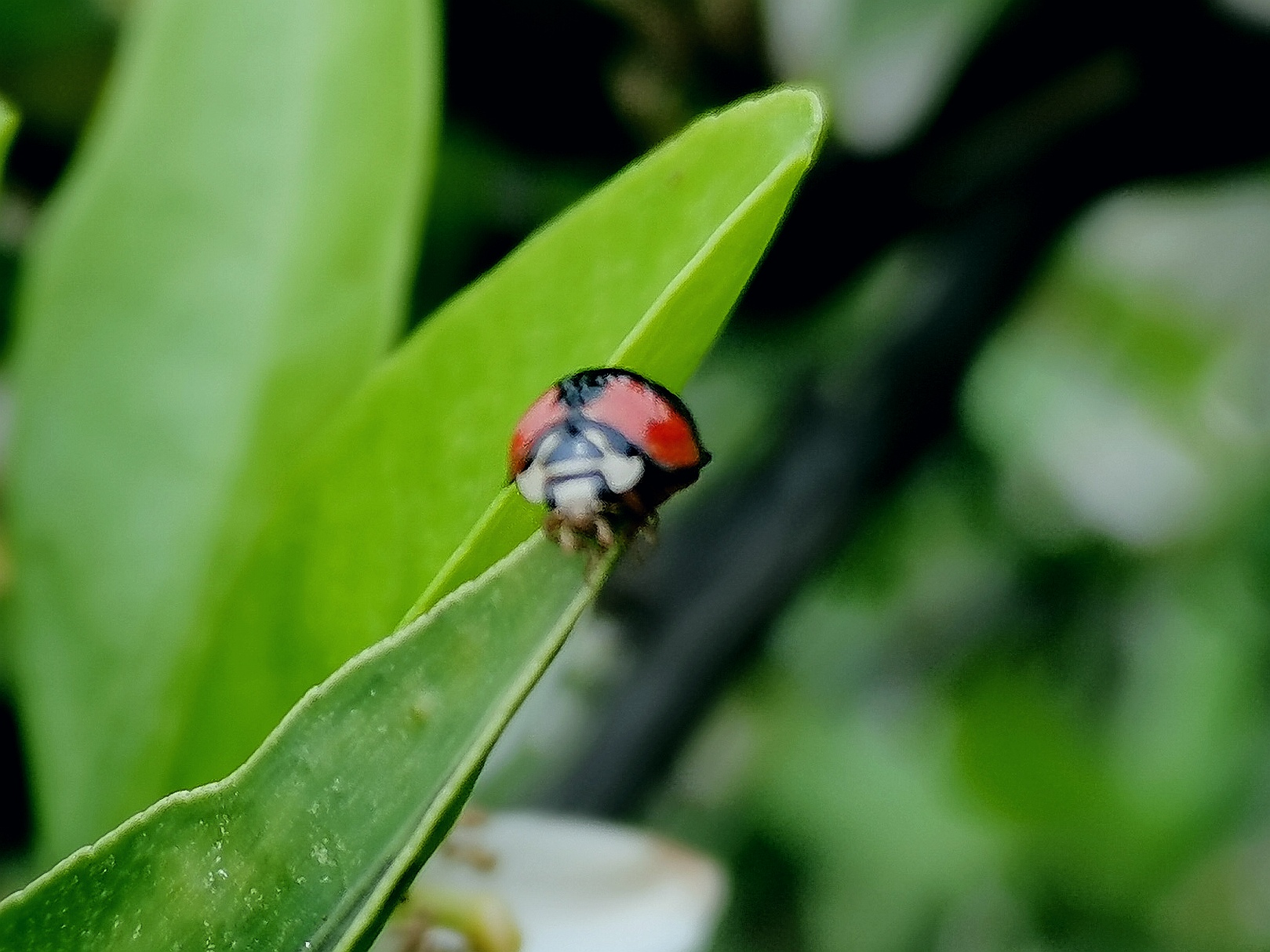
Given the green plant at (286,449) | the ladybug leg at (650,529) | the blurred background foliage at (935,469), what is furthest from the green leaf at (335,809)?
the blurred background foliage at (935,469)

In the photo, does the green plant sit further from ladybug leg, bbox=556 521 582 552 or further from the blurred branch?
the blurred branch

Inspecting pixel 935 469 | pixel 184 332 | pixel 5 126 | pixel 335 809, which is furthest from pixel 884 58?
pixel 335 809

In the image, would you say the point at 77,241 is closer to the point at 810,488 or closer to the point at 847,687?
the point at 810,488

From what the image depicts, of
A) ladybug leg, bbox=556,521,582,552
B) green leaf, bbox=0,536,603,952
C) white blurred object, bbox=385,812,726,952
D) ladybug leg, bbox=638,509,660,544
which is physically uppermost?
ladybug leg, bbox=556,521,582,552

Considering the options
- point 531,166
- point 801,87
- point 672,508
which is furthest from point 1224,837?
point 801,87

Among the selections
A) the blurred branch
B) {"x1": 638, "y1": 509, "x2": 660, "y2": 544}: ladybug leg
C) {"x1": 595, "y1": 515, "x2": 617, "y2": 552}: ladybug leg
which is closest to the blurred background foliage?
the blurred branch

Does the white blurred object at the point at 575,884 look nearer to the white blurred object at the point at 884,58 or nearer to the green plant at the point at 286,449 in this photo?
the green plant at the point at 286,449

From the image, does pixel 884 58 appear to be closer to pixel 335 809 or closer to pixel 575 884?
pixel 575 884

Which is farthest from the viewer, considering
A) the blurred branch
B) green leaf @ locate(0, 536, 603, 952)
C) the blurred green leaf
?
the blurred green leaf
